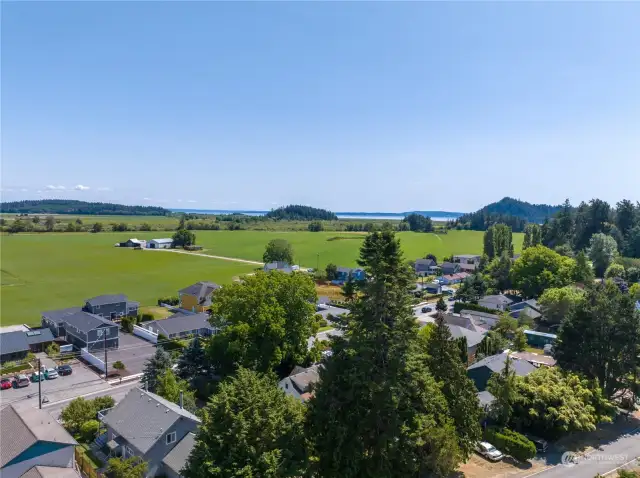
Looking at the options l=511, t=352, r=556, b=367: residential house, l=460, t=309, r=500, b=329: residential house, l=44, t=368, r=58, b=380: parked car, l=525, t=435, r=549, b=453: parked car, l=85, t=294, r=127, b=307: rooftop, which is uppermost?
l=85, t=294, r=127, b=307: rooftop

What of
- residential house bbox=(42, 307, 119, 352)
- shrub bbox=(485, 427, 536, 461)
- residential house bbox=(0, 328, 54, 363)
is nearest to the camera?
shrub bbox=(485, 427, 536, 461)

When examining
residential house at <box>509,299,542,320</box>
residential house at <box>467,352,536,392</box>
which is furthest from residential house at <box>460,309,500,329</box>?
residential house at <box>467,352,536,392</box>

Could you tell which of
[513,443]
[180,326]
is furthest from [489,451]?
[180,326]

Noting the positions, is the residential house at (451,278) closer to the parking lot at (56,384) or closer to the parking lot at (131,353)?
the parking lot at (131,353)

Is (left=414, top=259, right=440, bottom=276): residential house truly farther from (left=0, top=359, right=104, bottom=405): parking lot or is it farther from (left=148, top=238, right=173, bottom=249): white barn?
(left=148, top=238, right=173, bottom=249): white barn

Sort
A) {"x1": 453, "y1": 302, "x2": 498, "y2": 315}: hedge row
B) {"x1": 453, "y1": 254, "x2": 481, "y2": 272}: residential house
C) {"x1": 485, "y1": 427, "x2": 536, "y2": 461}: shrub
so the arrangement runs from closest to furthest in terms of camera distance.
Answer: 1. {"x1": 485, "y1": 427, "x2": 536, "y2": 461}: shrub
2. {"x1": 453, "y1": 302, "x2": 498, "y2": 315}: hedge row
3. {"x1": 453, "y1": 254, "x2": 481, "y2": 272}: residential house

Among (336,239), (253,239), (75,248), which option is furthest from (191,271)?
(336,239)

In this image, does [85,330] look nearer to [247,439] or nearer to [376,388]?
[247,439]
